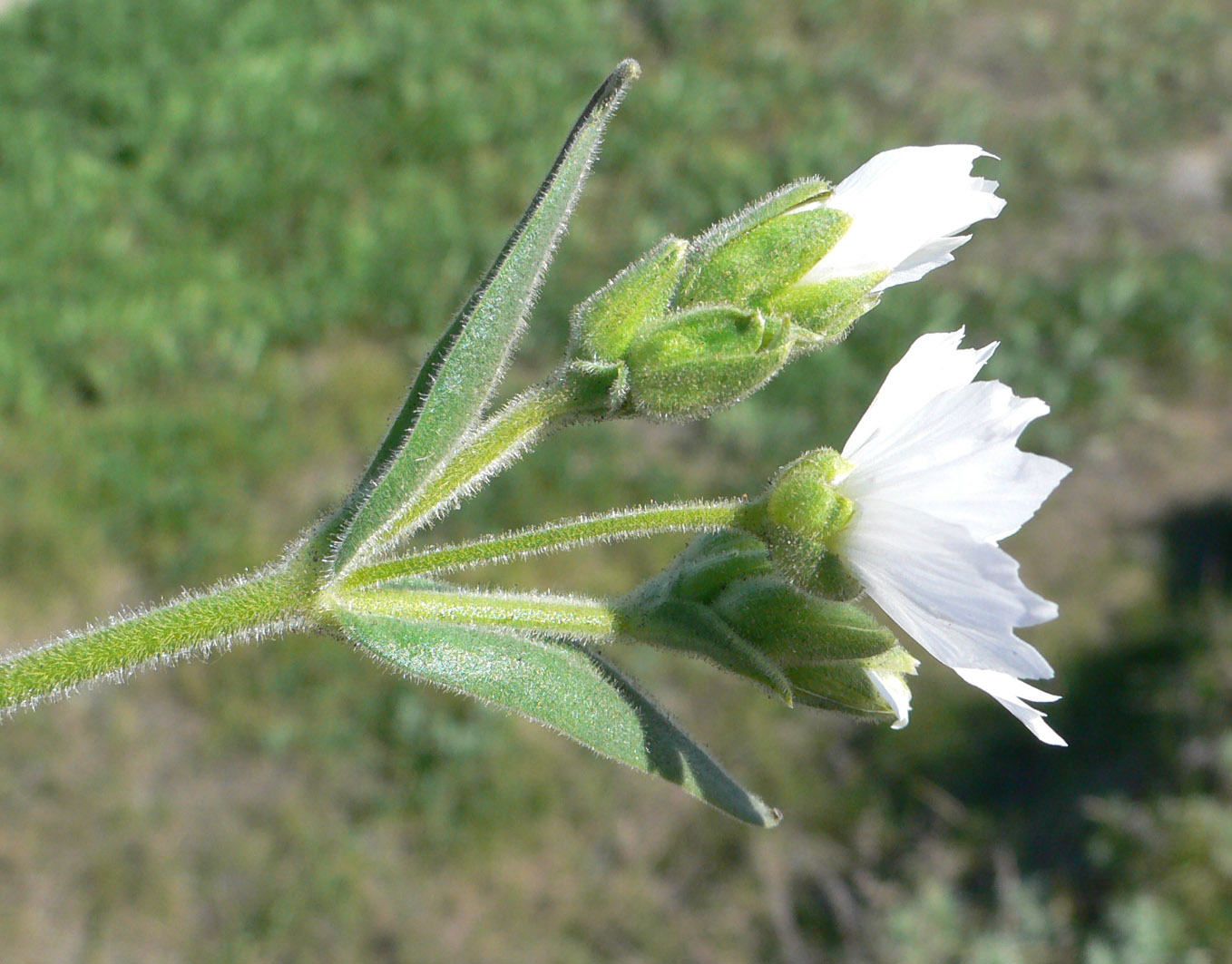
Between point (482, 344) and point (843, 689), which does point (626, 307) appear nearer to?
point (482, 344)

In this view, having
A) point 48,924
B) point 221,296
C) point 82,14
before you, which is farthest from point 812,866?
point 82,14

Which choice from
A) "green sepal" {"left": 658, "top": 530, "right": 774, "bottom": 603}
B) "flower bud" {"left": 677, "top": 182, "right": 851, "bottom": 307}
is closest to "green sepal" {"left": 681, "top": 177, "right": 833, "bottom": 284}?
"flower bud" {"left": 677, "top": 182, "right": 851, "bottom": 307}

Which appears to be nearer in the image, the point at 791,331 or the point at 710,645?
the point at 791,331

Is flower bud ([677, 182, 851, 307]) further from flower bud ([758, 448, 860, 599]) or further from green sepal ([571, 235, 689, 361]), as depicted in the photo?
flower bud ([758, 448, 860, 599])

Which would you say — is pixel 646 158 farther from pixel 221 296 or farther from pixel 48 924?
pixel 48 924

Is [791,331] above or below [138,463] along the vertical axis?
above

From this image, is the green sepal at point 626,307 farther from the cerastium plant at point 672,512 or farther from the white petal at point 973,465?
the white petal at point 973,465

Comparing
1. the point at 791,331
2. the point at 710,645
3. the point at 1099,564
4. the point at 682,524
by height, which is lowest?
the point at 1099,564
